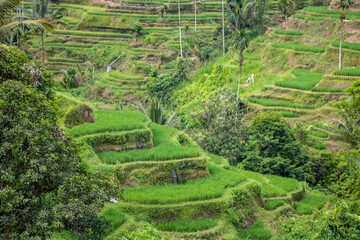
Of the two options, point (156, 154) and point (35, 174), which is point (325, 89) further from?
point (35, 174)

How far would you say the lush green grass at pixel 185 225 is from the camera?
8.52 m

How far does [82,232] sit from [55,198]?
0.66 meters

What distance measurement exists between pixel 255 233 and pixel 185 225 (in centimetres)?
202

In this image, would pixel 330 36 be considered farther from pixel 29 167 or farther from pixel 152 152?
pixel 29 167

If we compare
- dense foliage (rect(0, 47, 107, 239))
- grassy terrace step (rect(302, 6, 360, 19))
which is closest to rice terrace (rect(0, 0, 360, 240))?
dense foliage (rect(0, 47, 107, 239))

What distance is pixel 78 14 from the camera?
38562 mm

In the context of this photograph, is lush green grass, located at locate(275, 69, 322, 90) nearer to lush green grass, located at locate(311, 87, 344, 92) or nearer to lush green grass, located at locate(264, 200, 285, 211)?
lush green grass, located at locate(311, 87, 344, 92)

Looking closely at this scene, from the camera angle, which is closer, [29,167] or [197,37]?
[29,167]

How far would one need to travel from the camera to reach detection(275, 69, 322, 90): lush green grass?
20438 millimetres

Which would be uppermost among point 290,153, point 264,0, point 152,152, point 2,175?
point 264,0

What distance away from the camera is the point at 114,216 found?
804 cm

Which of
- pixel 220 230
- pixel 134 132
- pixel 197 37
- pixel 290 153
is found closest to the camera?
pixel 220 230

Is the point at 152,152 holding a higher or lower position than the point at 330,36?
lower

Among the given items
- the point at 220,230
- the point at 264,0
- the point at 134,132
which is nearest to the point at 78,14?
the point at 264,0
